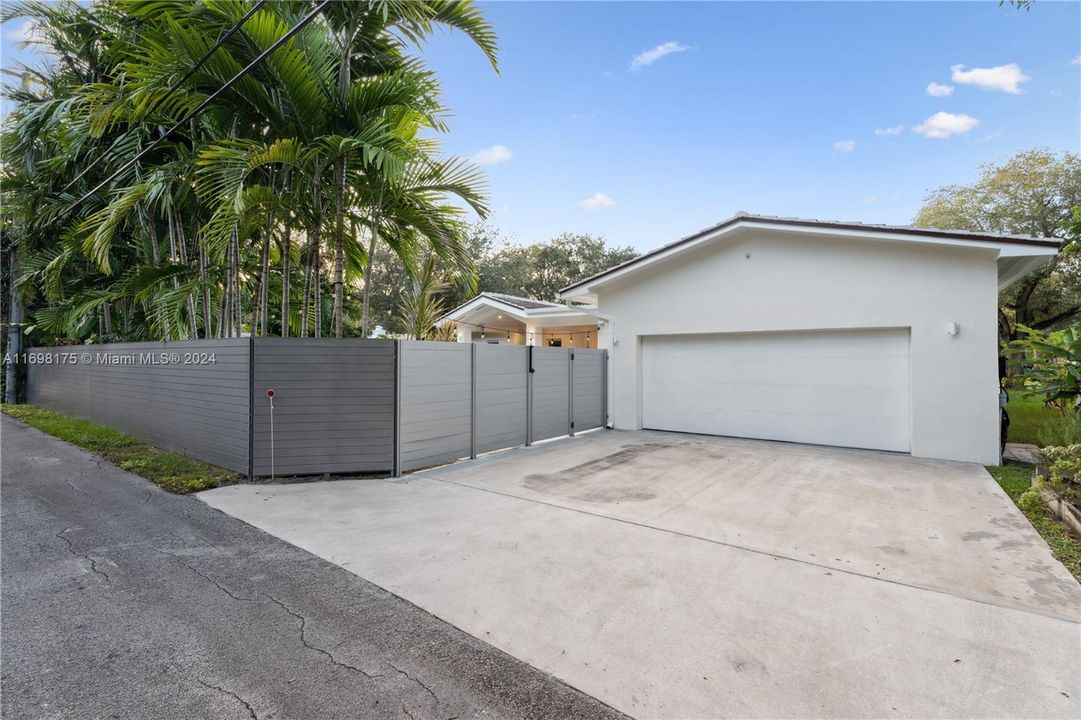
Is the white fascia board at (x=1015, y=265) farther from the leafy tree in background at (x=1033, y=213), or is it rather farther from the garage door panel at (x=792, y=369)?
the leafy tree in background at (x=1033, y=213)

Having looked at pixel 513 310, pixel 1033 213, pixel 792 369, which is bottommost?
pixel 792 369

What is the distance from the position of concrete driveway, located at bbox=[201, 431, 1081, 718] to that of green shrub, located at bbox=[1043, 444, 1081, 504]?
444 mm

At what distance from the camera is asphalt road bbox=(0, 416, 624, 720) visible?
194cm

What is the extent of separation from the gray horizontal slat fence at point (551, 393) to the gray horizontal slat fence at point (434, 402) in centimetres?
164

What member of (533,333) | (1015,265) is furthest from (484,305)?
(1015,265)

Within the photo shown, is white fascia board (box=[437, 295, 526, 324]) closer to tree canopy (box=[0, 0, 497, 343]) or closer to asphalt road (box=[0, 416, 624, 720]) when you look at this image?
tree canopy (box=[0, 0, 497, 343])

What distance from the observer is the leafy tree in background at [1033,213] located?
548 inches

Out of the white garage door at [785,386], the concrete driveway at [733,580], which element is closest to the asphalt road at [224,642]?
the concrete driveway at [733,580]

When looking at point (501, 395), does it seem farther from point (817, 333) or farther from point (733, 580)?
point (817, 333)

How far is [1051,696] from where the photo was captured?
2000 mm

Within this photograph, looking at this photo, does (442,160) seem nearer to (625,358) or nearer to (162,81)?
(162,81)

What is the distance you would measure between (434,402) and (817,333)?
21.0 ft

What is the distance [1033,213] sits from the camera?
1430 cm

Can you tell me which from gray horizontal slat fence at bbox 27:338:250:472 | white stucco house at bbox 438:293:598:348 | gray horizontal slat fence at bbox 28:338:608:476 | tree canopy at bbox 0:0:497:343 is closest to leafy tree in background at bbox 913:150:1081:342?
white stucco house at bbox 438:293:598:348
